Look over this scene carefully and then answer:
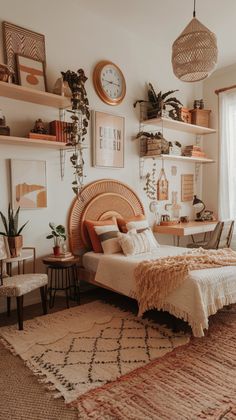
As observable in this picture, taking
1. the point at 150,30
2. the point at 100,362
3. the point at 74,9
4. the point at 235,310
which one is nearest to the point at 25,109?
the point at 74,9

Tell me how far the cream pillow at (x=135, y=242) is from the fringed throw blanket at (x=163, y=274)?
427 mm

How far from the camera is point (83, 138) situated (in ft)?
11.1

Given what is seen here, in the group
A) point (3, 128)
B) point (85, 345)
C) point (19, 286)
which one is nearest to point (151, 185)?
point (3, 128)

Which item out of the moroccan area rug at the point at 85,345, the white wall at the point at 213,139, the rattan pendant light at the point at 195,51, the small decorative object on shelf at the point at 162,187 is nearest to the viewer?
the moroccan area rug at the point at 85,345

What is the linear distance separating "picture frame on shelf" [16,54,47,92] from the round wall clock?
2.34ft

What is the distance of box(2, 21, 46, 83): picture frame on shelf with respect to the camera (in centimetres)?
279

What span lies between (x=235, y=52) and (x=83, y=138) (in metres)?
2.55

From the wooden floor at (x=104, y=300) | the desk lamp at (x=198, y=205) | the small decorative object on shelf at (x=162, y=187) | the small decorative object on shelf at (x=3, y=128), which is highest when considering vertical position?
the small decorative object on shelf at (x=3, y=128)

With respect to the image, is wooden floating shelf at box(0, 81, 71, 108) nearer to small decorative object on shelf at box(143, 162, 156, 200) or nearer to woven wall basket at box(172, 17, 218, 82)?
woven wall basket at box(172, 17, 218, 82)

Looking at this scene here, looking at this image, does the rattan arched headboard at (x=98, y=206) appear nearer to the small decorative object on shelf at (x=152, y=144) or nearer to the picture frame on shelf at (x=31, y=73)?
the small decorative object on shelf at (x=152, y=144)

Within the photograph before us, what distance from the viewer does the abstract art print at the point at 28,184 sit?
9.49 feet

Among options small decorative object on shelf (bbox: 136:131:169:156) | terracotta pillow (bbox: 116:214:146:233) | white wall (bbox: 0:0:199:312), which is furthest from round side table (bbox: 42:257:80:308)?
small decorative object on shelf (bbox: 136:131:169:156)

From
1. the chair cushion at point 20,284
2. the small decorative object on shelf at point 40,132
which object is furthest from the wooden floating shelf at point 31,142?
the chair cushion at point 20,284

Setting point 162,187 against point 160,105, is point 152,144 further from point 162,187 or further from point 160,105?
point 162,187
